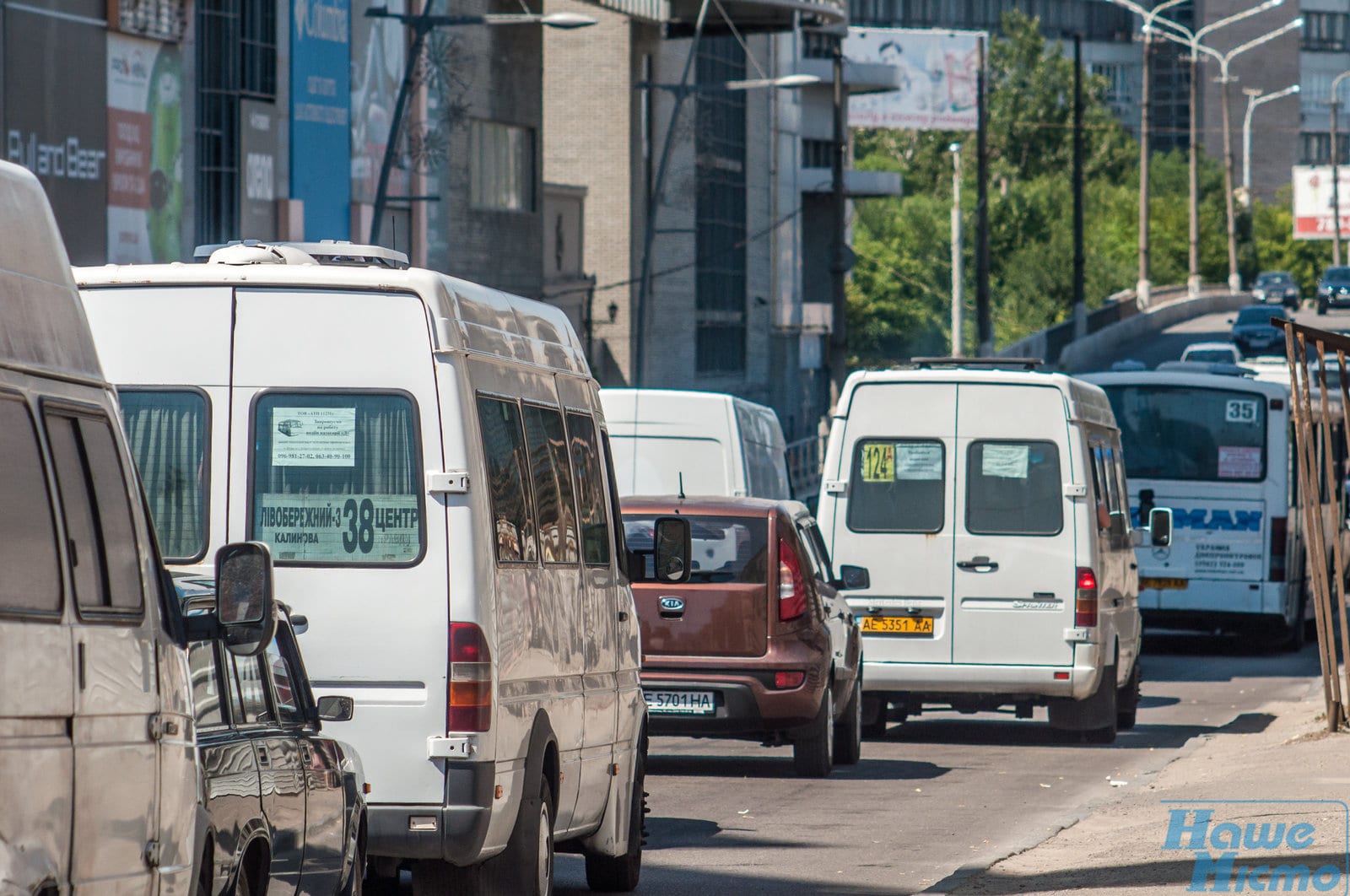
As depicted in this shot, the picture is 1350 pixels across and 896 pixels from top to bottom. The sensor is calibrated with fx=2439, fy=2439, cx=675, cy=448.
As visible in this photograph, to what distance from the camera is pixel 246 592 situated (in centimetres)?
547

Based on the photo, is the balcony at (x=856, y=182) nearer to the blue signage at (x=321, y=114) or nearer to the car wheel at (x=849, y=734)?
the blue signage at (x=321, y=114)

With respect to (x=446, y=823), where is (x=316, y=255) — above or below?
above

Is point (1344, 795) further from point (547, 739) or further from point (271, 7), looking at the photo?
point (271, 7)

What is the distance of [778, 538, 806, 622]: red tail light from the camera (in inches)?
562

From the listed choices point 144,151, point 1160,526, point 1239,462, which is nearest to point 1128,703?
point 1160,526

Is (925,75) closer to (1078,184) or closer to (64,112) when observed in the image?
(1078,184)

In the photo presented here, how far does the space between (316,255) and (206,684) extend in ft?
9.20

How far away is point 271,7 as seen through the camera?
34.5 m

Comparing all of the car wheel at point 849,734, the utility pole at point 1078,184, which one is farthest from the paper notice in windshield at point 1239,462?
the utility pole at point 1078,184

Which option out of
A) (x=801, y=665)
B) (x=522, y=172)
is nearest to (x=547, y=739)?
(x=801, y=665)

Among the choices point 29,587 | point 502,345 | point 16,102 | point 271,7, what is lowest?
point 29,587

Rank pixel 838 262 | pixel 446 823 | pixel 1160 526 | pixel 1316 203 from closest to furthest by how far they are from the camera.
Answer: pixel 446 823 < pixel 1160 526 < pixel 838 262 < pixel 1316 203

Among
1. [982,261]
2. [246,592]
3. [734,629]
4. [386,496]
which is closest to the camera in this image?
[246,592]

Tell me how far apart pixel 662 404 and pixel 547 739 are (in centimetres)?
1197
